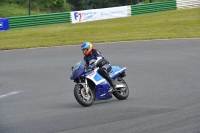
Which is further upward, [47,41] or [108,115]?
[108,115]

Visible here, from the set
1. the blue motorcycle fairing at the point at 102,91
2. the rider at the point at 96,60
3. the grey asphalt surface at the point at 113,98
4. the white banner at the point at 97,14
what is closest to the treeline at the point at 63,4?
the white banner at the point at 97,14

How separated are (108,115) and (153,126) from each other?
4.85 feet

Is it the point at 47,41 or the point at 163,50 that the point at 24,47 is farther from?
the point at 163,50

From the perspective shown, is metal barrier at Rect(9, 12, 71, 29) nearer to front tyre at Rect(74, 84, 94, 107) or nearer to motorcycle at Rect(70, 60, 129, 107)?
motorcycle at Rect(70, 60, 129, 107)

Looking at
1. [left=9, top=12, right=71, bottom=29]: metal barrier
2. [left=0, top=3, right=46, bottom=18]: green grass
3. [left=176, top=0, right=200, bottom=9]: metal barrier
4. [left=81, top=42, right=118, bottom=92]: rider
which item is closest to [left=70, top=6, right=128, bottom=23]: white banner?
[left=9, top=12, right=71, bottom=29]: metal barrier

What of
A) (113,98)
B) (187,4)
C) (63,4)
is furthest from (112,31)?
(113,98)

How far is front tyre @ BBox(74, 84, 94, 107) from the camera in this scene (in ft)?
35.0

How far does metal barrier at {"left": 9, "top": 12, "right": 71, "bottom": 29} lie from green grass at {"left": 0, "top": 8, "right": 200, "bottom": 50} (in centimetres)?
63

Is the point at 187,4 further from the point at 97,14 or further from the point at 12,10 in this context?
the point at 12,10

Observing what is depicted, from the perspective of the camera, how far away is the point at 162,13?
42312 millimetres

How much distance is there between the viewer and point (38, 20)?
38.2 metres

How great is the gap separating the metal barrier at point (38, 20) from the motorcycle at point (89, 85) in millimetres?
25992

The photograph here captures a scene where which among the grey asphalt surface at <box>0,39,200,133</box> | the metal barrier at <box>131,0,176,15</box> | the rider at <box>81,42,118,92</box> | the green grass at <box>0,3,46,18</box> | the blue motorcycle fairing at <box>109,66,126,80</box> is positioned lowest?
the green grass at <box>0,3,46,18</box>

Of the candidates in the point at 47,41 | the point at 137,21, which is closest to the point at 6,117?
the point at 47,41
